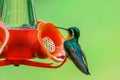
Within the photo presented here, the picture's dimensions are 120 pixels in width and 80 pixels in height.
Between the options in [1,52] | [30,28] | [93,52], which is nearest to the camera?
[1,52]

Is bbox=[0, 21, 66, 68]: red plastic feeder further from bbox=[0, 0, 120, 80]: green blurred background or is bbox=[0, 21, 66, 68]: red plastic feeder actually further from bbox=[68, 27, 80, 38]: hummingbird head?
bbox=[0, 0, 120, 80]: green blurred background

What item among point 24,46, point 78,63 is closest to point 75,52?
point 78,63

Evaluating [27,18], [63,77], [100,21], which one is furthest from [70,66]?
[27,18]

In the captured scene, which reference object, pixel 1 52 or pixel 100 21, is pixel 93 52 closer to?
pixel 100 21

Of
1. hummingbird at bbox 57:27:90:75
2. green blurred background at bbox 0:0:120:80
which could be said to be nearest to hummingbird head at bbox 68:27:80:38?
hummingbird at bbox 57:27:90:75

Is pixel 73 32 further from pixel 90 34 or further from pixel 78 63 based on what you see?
pixel 90 34

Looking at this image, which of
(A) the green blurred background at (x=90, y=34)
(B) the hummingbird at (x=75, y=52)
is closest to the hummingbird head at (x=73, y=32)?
(B) the hummingbird at (x=75, y=52)
